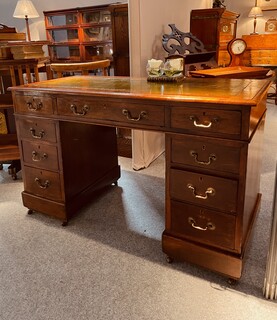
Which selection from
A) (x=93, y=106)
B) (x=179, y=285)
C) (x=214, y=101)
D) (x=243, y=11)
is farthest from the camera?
(x=243, y=11)

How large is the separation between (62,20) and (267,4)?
3360 millimetres

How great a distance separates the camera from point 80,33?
207 inches

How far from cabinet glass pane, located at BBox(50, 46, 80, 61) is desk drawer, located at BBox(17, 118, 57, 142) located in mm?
3743

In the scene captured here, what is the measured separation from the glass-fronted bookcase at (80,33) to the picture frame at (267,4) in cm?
253

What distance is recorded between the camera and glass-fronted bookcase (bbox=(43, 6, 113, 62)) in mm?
5070

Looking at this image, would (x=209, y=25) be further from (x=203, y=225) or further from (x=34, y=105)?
(x=203, y=225)

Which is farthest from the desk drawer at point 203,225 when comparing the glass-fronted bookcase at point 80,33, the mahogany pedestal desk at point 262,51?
the mahogany pedestal desk at point 262,51

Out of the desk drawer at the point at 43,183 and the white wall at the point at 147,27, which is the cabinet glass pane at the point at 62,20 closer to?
the white wall at the point at 147,27

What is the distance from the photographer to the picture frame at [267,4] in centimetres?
539

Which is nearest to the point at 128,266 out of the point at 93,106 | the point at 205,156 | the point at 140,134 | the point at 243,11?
the point at 205,156

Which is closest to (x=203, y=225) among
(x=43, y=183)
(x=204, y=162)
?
(x=204, y=162)

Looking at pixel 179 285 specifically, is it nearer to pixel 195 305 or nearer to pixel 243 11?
pixel 195 305

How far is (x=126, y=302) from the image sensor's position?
4.71 feet

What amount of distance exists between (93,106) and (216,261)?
0.95m
